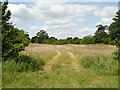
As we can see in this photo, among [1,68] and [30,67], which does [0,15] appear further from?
[30,67]

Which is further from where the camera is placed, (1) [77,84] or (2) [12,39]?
(2) [12,39]

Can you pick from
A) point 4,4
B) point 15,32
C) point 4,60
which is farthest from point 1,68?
point 4,4

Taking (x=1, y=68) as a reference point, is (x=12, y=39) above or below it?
above

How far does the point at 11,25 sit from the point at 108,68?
25.7 feet

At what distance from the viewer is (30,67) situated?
8289mm

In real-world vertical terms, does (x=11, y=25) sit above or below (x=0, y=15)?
below

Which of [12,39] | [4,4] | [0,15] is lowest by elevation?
[12,39]

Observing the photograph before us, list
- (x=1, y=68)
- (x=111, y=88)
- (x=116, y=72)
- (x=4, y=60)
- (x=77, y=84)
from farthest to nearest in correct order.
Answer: (x=4, y=60)
(x=116, y=72)
(x=1, y=68)
(x=77, y=84)
(x=111, y=88)

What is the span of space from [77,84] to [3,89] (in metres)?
3.38

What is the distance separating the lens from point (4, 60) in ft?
26.9

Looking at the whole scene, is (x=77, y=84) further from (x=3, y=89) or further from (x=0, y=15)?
(x=0, y=15)

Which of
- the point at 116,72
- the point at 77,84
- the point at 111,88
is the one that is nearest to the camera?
the point at 111,88

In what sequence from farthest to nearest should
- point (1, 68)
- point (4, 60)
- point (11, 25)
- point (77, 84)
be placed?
point (11, 25)
point (4, 60)
point (1, 68)
point (77, 84)

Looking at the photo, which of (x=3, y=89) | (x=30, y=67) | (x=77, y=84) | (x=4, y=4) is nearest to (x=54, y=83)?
(x=77, y=84)
